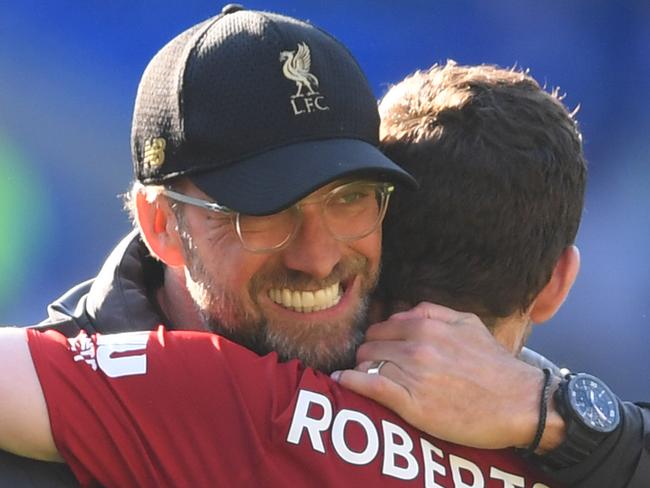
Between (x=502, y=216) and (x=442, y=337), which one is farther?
(x=502, y=216)

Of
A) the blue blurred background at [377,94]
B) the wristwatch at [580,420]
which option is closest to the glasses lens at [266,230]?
the wristwatch at [580,420]

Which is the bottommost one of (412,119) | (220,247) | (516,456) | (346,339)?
(516,456)

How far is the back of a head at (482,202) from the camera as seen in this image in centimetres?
185

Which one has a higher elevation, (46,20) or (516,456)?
(46,20)

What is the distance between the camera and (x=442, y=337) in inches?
68.1

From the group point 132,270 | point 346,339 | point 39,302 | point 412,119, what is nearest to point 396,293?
point 346,339

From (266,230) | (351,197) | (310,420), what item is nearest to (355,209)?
(351,197)

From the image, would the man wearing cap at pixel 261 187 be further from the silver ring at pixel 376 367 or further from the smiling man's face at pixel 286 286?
the silver ring at pixel 376 367

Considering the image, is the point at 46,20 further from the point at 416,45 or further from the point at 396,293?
the point at 396,293

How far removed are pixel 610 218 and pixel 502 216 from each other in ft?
5.67

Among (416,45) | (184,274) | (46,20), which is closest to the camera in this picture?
(184,274)

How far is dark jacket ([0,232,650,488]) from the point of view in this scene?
1.60 m

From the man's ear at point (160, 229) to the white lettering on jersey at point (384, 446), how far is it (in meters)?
0.45

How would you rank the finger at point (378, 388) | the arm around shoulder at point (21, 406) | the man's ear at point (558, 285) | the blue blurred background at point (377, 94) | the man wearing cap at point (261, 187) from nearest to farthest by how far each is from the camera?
the arm around shoulder at point (21, 406) → the finger at point (378, 388) → the man wearing cap at point (261, 187) → the man's ear at point (558, 285) → the blue blurred background at point (377, 94)
